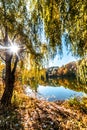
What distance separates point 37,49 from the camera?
1027 cm

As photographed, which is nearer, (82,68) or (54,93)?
(82,68)

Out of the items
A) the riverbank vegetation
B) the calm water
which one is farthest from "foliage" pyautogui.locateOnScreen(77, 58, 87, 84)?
the calm water

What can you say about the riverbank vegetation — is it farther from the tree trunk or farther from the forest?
the tree trunk

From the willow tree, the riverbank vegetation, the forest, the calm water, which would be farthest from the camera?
the calm water

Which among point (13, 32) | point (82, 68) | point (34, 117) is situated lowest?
point (34, 117)

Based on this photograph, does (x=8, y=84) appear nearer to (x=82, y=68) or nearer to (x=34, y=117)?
(x=34, y=117)

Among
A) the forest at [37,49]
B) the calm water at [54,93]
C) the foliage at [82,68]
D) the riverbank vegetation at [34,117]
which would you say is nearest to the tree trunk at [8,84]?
the forest at [37,49]

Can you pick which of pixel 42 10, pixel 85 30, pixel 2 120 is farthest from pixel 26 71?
pixel 85 30

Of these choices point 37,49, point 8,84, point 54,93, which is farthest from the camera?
point 54,93

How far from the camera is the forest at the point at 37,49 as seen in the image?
7.09 m

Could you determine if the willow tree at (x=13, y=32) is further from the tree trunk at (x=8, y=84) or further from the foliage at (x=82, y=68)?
the foliage at (x=82, y=68)

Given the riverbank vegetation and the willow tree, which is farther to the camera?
the willow tree

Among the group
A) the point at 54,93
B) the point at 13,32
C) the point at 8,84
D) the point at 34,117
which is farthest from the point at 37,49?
the point at 54,93

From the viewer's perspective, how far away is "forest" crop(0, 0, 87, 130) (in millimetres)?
7094
